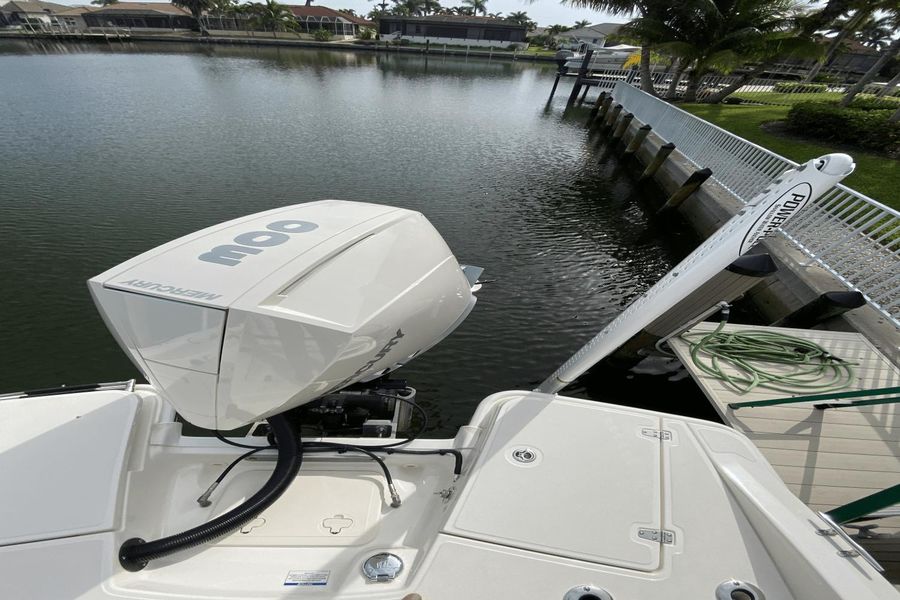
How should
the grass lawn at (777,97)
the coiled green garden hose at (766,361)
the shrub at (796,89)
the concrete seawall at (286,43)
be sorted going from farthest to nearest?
the concrete seawall at (286,43) < the shrub at (796,89) < the grass lawn at (777,97) < the coiled green garden hose at (766,361)

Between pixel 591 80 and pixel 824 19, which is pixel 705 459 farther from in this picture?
pixel 591 80

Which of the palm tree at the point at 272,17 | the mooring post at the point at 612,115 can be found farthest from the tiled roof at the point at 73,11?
the mooring post at the point at 612,115

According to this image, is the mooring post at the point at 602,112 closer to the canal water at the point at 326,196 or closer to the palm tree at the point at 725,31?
the canal water at the point at 326,196

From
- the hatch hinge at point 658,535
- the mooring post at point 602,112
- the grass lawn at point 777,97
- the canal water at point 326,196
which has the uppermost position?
the grass lawn at point 777,97

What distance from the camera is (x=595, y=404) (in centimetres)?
196

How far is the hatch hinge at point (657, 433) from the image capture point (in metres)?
1.77

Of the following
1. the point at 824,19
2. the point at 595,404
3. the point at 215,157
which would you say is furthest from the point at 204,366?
the point at 824,19

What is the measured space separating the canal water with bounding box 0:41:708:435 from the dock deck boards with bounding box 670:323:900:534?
1.10m

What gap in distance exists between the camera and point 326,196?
312 inches

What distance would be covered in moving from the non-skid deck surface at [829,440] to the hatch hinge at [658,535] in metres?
1.82

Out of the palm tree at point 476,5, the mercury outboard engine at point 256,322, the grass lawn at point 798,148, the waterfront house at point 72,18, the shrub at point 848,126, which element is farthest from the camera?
the palm tree at point 476,5

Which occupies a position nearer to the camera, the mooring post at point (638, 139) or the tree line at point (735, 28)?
the mooring post at point (638, 139)

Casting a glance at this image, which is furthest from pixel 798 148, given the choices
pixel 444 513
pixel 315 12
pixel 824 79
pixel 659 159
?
pixel 315 12

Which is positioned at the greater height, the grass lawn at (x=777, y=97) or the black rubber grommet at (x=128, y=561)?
the grass lawn at (x=777, y=97)
